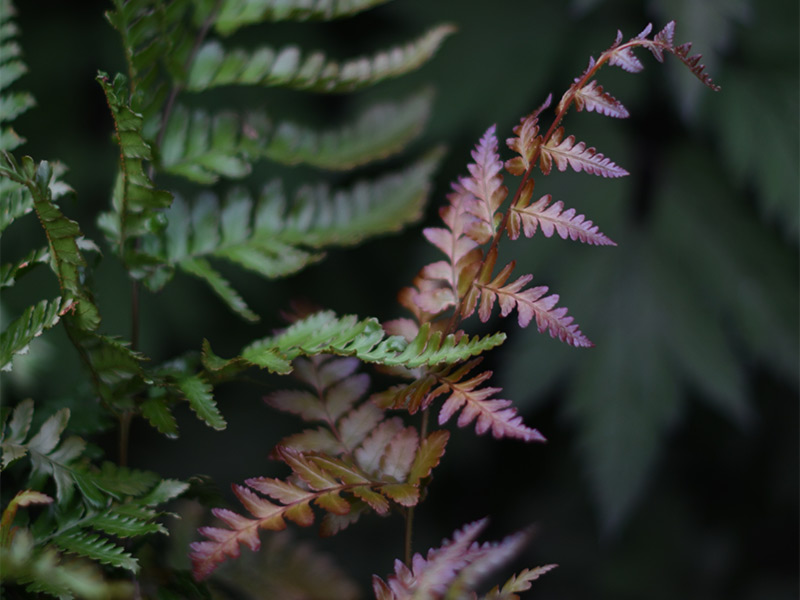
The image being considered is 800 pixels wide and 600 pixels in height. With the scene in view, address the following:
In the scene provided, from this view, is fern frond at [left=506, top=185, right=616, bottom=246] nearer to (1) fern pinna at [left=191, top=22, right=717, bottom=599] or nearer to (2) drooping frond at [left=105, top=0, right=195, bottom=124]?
(1) fern pinna at [left=191, top=22, right=717, bottom=599]

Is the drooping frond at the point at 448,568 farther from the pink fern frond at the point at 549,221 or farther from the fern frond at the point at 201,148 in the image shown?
the fern frond at the point at 201,148

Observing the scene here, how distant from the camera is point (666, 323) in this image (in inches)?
54.3

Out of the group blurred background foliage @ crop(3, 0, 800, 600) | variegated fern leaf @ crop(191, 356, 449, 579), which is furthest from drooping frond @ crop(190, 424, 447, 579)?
blurred background foliage @ crop(3, 0, 800, 600)

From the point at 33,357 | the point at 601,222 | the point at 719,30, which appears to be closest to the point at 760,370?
the point at 601,222

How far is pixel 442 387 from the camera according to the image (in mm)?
449

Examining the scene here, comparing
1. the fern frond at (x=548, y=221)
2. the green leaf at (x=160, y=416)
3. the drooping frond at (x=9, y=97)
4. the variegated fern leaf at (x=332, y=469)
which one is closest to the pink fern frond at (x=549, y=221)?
the fern frond at (x=548, y=221)

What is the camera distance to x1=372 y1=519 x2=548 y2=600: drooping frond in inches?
14.7

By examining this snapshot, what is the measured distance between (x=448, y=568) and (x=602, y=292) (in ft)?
3.53

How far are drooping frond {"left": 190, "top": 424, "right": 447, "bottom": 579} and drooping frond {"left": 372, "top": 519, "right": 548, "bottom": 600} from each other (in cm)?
4

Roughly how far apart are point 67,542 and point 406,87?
1.15 metres

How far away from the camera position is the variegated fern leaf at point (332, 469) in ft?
1.43

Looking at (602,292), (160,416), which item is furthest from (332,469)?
(602,292)

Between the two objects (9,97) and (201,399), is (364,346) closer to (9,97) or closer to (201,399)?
(201,399)

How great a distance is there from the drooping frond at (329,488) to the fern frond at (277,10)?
369 millimetres
